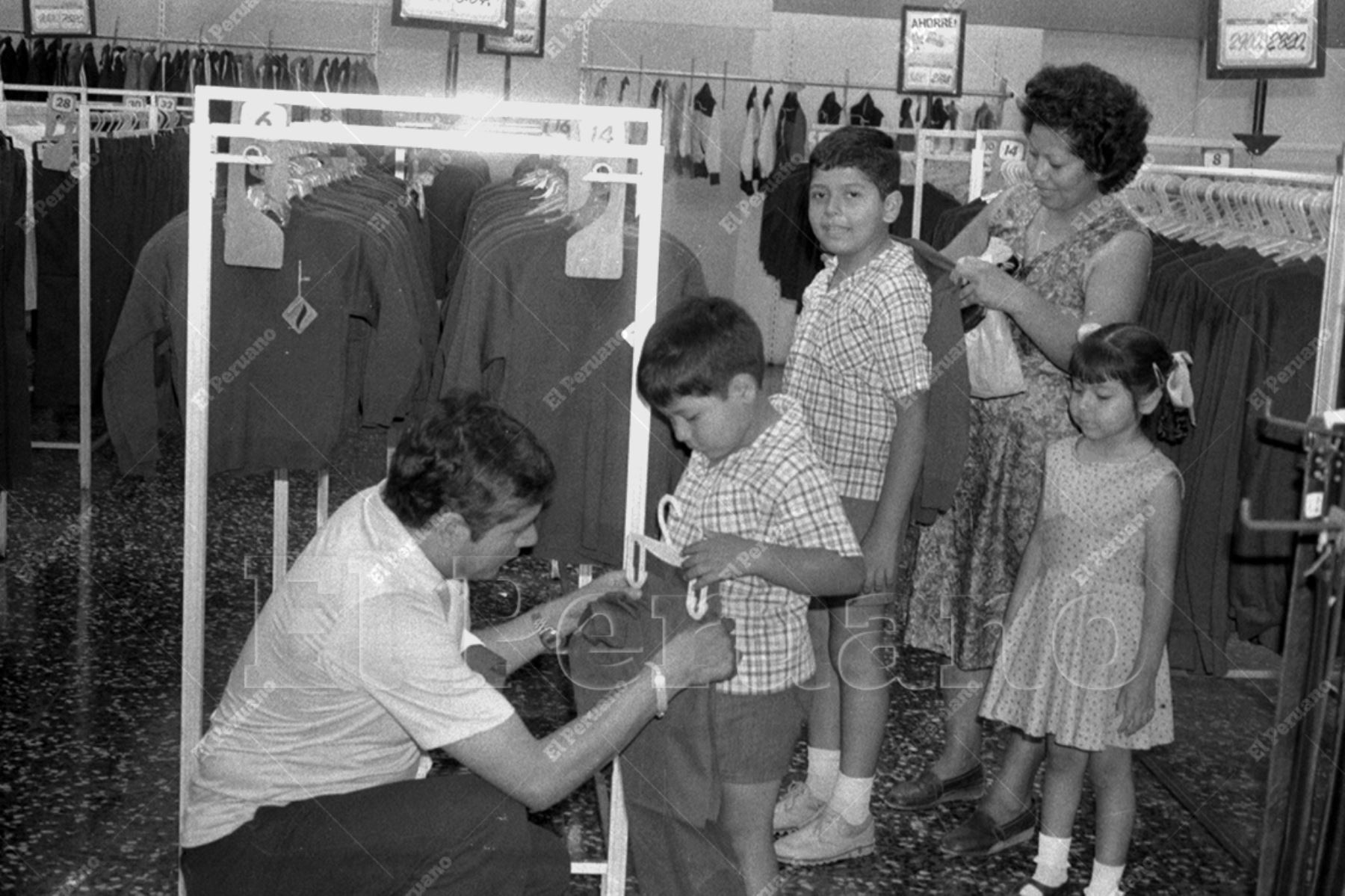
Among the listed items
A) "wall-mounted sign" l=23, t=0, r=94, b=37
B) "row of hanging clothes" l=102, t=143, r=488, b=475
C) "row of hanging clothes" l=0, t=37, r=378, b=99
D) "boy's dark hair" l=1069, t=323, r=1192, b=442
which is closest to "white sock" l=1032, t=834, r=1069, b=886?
"boy's dark hair" l=1069, t=323, r=1192, b=442

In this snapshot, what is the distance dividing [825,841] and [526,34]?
4.38 metres

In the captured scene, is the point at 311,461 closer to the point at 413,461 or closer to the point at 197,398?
the point at 197,398

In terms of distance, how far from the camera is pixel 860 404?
288 centimetres

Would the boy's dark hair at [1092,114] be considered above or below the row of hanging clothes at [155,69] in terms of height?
below

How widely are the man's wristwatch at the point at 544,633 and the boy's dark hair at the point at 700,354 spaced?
0.37 meters

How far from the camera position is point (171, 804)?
3273mm

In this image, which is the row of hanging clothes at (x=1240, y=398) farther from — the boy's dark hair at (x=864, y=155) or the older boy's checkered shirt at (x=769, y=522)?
the older boy's checkered shirt at (x=769, y=522)

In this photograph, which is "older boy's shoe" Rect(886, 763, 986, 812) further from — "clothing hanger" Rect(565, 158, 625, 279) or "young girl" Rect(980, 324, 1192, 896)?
"clothing hanger" Rect(565, 158, 625, 279)

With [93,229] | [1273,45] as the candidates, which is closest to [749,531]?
[1273,45]

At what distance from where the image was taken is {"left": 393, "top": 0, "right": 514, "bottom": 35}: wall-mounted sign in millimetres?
5172

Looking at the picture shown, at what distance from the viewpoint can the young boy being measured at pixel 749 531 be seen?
7.52 ft

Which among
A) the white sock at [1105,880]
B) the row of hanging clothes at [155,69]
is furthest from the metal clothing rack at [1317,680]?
the row of hanging clothes at [155,69]

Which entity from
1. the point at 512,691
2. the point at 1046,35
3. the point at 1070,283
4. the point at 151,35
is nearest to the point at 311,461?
the point at 512,691

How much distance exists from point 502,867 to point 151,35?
9240 mm
